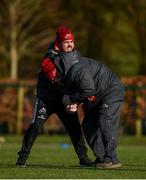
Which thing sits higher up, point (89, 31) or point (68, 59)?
point (68, 59)

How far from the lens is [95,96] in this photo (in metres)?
13.2

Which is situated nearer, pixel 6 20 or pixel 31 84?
pixel 31 84

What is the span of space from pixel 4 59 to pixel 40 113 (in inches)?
843

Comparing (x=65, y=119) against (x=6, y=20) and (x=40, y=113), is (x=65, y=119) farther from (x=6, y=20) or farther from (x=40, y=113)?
(x=6, y=20)

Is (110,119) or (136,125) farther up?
(110,119)

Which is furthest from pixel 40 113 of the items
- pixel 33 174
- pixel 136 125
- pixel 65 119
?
pixel 136 125

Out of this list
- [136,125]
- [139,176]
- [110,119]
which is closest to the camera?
[139,176]

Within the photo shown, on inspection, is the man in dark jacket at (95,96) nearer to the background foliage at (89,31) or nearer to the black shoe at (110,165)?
the black shoe at (110,165)

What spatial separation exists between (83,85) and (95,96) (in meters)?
0.59

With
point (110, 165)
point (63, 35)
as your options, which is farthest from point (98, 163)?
point (63, 35)

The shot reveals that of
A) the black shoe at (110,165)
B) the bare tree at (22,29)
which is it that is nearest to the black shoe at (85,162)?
the black shoe at (110,165)

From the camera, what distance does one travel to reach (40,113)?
13.3m

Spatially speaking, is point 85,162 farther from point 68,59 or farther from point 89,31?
point 89,31

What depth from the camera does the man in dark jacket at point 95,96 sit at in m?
12.7
